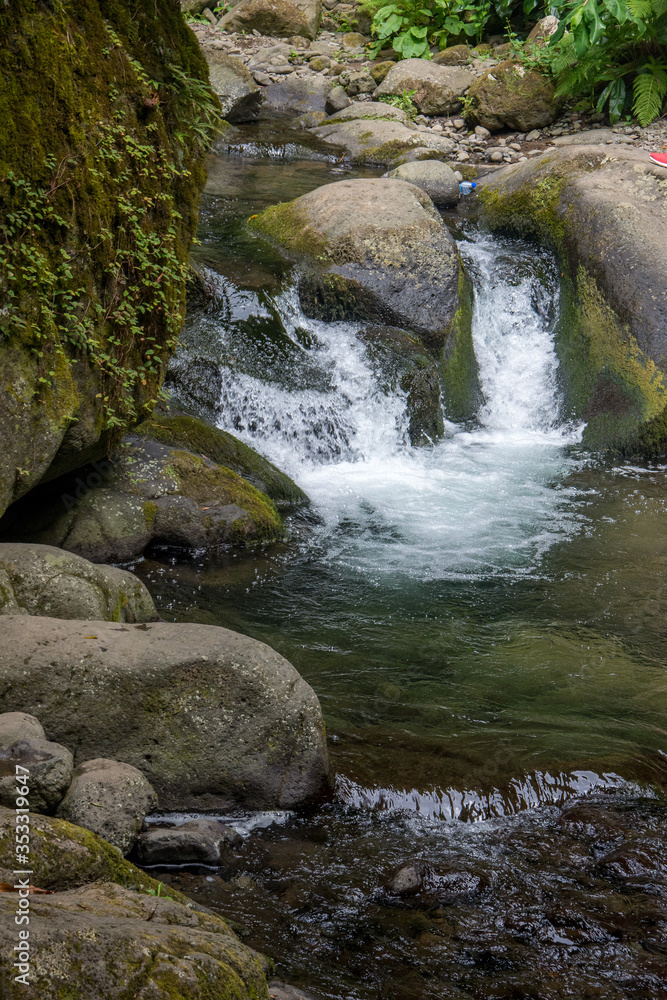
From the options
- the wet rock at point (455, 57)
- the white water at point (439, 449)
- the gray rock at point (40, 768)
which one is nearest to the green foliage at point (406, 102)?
the wet rock at point (455, 57)

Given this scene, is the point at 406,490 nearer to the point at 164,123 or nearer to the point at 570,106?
the point at 164,123

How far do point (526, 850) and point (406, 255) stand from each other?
23.4 feet

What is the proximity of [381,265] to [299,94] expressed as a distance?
10.3 m

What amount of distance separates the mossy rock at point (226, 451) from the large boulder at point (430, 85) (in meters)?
12.3

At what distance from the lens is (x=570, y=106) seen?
1569 centimetres

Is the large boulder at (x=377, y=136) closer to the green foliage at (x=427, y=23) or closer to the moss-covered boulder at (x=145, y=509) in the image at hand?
the green foliage at (x=427, y=23)

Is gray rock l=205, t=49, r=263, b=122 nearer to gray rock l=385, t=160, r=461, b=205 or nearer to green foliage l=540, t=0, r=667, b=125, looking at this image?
gray rock l=385, t=160, r=461, b=205

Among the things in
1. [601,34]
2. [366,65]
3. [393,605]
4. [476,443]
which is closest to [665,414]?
[476,443]

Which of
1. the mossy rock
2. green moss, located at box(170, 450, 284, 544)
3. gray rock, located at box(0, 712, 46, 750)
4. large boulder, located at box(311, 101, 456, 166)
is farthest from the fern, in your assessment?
gray rock, located at box(0, 712, 46, 750)

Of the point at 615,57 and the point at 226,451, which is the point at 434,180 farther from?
the point at 226,451

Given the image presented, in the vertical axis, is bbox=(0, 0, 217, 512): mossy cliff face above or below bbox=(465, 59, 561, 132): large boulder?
below

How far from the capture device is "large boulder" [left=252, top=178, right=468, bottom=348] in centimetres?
920

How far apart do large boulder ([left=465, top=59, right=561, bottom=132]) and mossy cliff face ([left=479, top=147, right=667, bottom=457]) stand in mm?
5641

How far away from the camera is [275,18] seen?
20109mm
